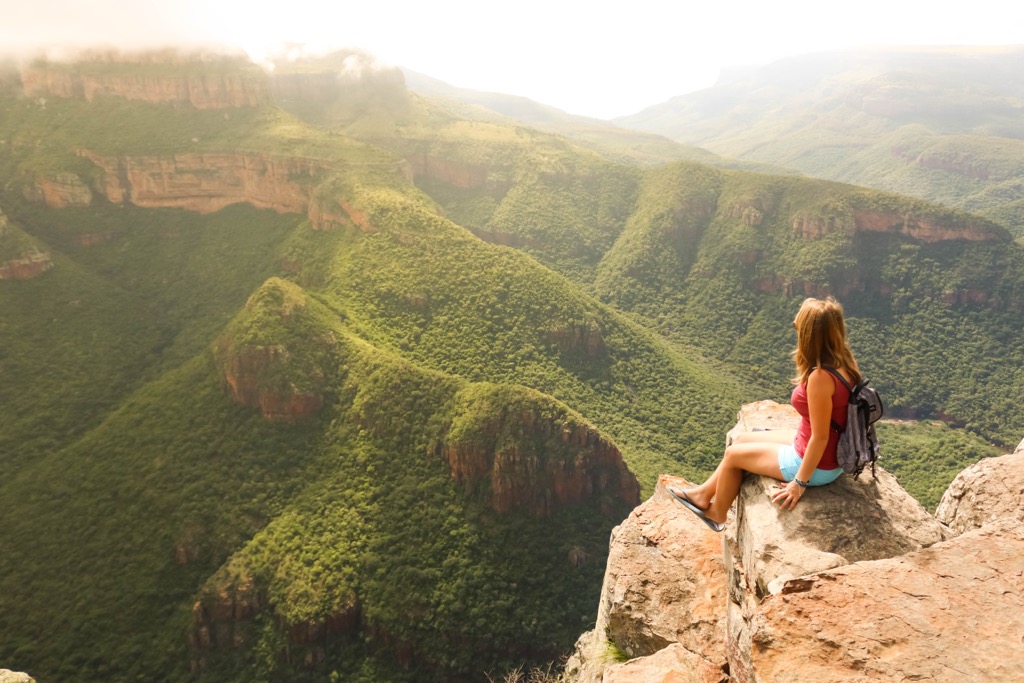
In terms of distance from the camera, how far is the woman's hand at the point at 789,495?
1034cm

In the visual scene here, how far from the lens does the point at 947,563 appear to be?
8812mm

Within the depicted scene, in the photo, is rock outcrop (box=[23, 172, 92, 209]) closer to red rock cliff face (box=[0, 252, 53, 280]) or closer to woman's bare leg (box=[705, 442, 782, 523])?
red rock cliff face (box=[0, 252, 53, 280])

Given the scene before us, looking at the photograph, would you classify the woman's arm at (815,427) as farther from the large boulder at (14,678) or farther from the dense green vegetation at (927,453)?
the dense green vegetation at (927,453)

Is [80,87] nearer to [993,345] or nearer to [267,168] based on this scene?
[267,168]

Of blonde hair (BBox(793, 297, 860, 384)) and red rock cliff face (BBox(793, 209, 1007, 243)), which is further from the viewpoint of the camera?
red rock cliff face (BBox(793, 209, 1007, 243))

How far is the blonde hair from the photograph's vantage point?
1020 cm

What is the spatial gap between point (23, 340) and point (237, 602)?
37105 mm

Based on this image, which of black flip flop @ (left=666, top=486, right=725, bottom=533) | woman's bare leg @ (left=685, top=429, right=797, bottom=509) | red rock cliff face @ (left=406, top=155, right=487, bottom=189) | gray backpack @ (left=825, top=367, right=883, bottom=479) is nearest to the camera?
gray backpack @ (left=825, top=367, right=883, bottom=479)

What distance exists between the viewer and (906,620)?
7.96 metres

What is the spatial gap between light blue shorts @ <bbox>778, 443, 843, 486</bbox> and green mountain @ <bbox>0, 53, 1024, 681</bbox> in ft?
104

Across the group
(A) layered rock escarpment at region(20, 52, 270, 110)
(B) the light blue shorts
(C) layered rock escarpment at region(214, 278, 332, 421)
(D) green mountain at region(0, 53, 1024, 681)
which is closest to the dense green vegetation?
(D) green mountain at region(0, 53, 1024, 681)

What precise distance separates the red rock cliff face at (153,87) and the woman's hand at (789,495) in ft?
323

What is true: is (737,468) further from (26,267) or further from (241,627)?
(26,267)

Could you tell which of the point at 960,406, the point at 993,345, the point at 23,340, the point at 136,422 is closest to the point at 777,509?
the point at 136,422
